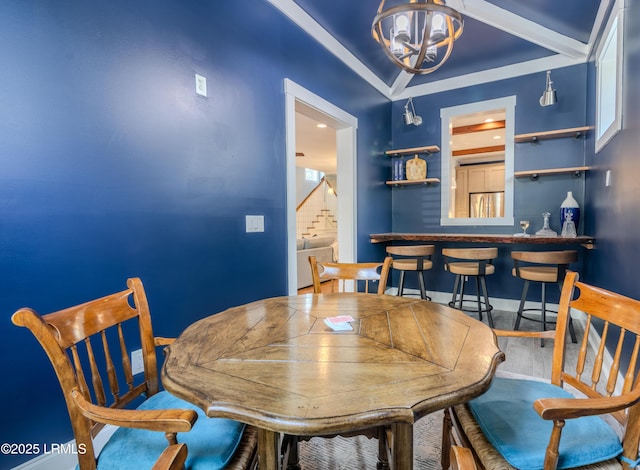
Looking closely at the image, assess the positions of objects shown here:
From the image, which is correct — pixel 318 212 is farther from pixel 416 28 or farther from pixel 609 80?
pixel 416 28

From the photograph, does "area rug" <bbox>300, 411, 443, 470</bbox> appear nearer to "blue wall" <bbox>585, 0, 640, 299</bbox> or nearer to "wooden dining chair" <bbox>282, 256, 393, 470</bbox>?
"wooden dining chair" <bbox>282, 256, 393, 470</bbox>

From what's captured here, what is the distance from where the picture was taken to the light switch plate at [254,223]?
7.87ft

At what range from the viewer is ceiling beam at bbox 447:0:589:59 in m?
3.27

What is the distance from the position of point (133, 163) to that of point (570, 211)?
4004 mm

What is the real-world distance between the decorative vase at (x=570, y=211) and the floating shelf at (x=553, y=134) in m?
0.64

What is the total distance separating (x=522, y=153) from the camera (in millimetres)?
3900

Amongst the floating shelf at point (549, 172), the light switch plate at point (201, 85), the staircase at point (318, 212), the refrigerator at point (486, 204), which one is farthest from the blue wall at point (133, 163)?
the staircase at point (318, 212)

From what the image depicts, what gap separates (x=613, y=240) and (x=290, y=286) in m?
2.40

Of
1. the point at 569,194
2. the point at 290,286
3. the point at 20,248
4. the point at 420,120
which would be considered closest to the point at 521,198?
the point at 569,194

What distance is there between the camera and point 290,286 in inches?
112

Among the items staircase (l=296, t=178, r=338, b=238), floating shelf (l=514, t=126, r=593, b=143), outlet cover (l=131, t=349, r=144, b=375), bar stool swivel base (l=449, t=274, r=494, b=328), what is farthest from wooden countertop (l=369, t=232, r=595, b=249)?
staircase (l=296, t=178, r=338, b=238)

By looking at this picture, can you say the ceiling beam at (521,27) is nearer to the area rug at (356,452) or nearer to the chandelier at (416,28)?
the chandelier at (416,28)

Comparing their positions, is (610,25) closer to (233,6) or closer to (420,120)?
(420,120)

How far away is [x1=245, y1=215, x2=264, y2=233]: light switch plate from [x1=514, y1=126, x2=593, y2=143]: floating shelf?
10.3ft
